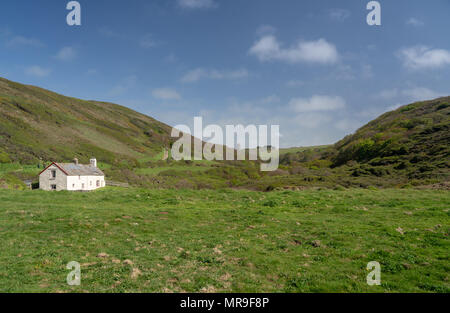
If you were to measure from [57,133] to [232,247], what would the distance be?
116 meters

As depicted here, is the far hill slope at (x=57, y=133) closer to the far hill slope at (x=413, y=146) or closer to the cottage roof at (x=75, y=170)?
the cottage roof at (x=75, y=170)

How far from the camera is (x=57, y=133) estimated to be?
4082 inches

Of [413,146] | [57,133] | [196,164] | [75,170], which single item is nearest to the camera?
[75,170]

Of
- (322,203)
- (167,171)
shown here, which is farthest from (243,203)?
(167,171)

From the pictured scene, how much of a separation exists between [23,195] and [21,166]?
36806 millimetres

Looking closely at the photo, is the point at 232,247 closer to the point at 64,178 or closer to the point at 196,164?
the point at 64,178

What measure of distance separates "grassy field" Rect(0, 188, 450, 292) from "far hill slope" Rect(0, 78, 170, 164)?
5624 centimetres

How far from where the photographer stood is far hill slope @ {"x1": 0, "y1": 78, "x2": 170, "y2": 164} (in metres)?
73.9

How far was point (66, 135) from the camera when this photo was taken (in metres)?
106

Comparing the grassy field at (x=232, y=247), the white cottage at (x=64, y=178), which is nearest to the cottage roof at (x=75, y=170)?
the white cottage at (x=64, y=178)

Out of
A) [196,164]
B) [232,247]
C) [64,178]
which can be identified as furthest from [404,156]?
[196,164]
